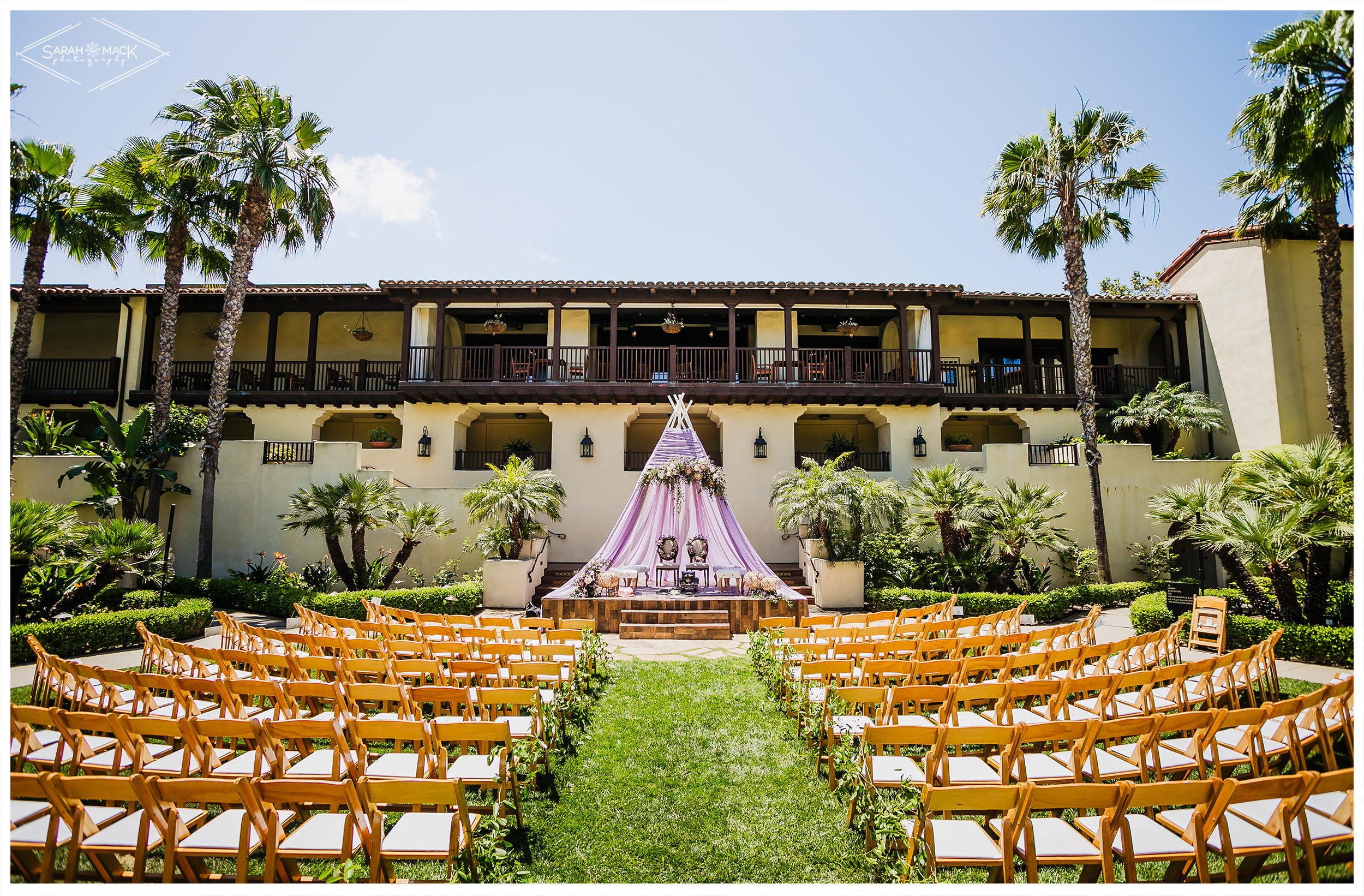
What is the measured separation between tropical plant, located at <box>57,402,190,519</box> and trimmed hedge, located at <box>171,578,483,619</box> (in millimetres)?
2545

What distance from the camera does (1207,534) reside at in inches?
329

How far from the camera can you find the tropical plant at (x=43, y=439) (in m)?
13.5

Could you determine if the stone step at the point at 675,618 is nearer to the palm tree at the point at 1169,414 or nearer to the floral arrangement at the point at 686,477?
the floral arrangement at the point at 686,477

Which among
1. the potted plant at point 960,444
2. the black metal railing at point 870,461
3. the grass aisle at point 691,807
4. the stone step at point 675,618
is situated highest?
the potted plant at point 960,444

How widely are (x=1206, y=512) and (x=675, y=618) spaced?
25.3ft

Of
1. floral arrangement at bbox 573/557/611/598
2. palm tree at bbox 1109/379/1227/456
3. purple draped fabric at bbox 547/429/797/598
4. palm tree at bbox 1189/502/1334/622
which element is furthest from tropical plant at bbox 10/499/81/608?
palm tree at bbox 1109/379/1227/456

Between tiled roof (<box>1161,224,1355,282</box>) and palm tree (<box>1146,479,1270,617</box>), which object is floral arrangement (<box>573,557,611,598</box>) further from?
tiled roof (<box>1161,224,1355,282</box>)

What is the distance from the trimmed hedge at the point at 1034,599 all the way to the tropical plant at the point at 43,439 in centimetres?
1630

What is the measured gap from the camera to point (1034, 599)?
410 inches

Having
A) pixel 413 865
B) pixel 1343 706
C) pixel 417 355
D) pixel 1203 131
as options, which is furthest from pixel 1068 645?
pixel 417 355

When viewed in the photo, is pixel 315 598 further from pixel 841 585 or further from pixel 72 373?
pixel 72 373

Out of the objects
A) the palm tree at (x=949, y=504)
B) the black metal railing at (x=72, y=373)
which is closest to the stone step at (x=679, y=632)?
the palm tree at (x=949, y=504)

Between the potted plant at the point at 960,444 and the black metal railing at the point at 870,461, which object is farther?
the potted plant at the point at 960,444

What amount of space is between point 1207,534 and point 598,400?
11.7 meters
